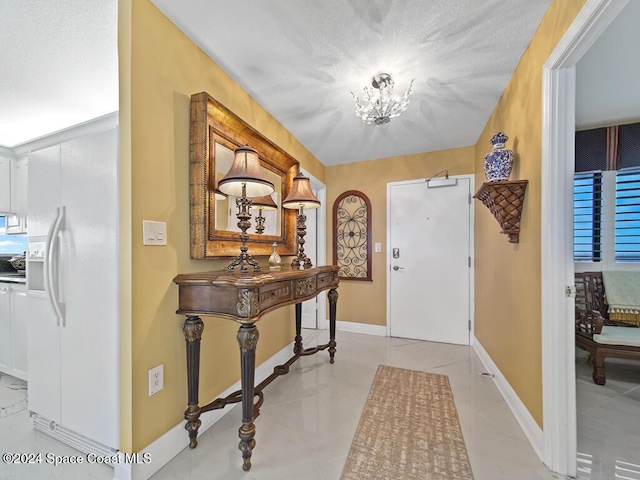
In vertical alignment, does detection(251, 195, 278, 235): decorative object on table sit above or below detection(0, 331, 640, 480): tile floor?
above

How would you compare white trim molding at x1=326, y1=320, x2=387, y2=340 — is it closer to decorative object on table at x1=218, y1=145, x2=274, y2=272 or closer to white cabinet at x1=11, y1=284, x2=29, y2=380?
decorative object on table at x1=218, y1=145, x2=274, y2=272

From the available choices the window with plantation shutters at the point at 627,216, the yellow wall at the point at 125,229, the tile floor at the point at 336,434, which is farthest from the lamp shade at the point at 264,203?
the window with plantation shutters at the point at 627,216

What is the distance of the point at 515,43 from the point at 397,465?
2.52m

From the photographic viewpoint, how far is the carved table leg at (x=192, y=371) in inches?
57.6

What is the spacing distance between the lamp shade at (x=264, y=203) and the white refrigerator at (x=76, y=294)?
0.93m

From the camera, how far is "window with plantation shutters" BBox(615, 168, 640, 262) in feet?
8.29

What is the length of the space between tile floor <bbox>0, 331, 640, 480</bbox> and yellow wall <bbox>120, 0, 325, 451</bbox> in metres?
0.34

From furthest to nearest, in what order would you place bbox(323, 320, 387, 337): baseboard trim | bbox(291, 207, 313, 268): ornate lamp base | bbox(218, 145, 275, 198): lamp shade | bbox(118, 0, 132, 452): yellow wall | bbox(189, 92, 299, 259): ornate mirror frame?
bbox(323, 320, 387, 337): baseboard trim
bbox(291, 207, 313, 268): ornate lamp base
bbox(189, 92, 299, 259): ornate mirror frame
bbox(218, 145, 275, 198): lamp shade
bbox(118, 0, 132, 452): yellow wall

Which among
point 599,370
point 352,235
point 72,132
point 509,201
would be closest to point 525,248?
point 509,201

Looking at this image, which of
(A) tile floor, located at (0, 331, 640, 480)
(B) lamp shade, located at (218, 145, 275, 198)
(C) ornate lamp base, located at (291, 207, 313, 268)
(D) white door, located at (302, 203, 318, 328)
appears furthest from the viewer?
(D) white door, located at (302, 203, 318, 328)

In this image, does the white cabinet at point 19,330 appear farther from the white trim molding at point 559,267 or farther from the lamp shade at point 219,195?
the white trim molding at point 559,267

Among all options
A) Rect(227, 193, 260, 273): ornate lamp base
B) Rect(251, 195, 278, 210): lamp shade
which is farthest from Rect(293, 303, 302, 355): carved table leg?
Rect(227, 193, 260, 273): ornate lamp base

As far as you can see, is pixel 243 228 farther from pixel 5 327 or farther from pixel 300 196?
pixel 5 327

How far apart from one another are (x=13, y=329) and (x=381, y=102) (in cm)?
366
